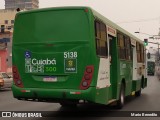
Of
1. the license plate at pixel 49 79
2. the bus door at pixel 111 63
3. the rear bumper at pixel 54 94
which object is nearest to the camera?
the rear bumper at pixel 54 94

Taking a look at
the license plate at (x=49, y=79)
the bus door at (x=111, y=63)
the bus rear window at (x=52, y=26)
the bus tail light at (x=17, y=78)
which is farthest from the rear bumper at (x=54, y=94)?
the bus door at (x=111, y=63)

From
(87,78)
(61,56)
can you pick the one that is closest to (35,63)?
(61,56)

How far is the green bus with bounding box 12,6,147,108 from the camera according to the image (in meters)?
10.8

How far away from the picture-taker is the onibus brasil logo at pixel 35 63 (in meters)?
11.2

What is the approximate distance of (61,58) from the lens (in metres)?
11.0

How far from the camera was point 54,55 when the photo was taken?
11.1 m

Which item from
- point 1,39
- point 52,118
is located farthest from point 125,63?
point 1,39

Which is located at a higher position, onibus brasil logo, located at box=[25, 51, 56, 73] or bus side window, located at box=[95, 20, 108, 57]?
bus side window, located at box=[95, 20, 108, 57]

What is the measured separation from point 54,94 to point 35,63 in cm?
113

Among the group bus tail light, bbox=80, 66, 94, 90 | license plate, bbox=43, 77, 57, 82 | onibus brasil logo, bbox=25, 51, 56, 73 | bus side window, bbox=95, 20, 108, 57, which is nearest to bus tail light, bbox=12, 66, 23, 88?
onibus brasil logo, bbox=25, 51, 56, 73

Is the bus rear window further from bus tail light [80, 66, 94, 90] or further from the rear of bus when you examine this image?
bus tail light [80, 66, 94, 90]

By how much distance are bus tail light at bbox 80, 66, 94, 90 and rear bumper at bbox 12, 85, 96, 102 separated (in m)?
0.14

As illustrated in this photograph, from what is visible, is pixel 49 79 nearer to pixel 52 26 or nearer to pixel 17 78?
Answer: pixel 17 78

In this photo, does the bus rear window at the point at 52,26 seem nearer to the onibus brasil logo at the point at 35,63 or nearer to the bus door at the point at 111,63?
the onibus brasil logo at the point at 35,63
